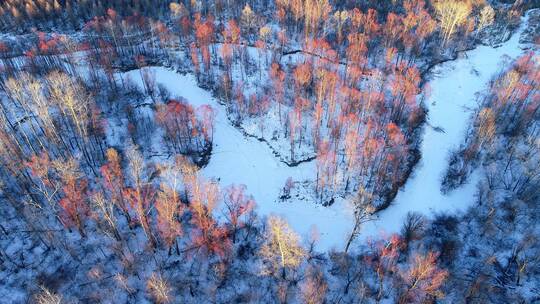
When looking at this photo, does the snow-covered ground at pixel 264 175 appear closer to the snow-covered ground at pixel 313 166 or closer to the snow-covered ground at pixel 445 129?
the snow-covered ground at pixel 313 166

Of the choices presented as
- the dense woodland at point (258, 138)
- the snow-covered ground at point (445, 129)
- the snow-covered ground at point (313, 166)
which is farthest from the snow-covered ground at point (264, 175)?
the snow-covered ground at point (445, 129)

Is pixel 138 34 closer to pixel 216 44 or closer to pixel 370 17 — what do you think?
pixel 216 44

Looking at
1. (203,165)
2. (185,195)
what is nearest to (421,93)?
(203,165)

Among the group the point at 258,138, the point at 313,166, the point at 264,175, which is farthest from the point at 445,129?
the point at 264,175

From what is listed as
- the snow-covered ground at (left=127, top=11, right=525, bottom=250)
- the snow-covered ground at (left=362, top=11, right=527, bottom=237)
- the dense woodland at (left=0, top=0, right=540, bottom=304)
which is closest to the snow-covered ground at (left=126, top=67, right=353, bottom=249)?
the snow-covered ground at (left=127, top=11, right=525, bottom=250)

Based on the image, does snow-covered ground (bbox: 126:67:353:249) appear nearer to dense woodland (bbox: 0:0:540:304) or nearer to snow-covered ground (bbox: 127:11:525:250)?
snow-covered ground (bbox: 127:11:525:250)

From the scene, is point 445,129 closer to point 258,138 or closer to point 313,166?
point 313,166
